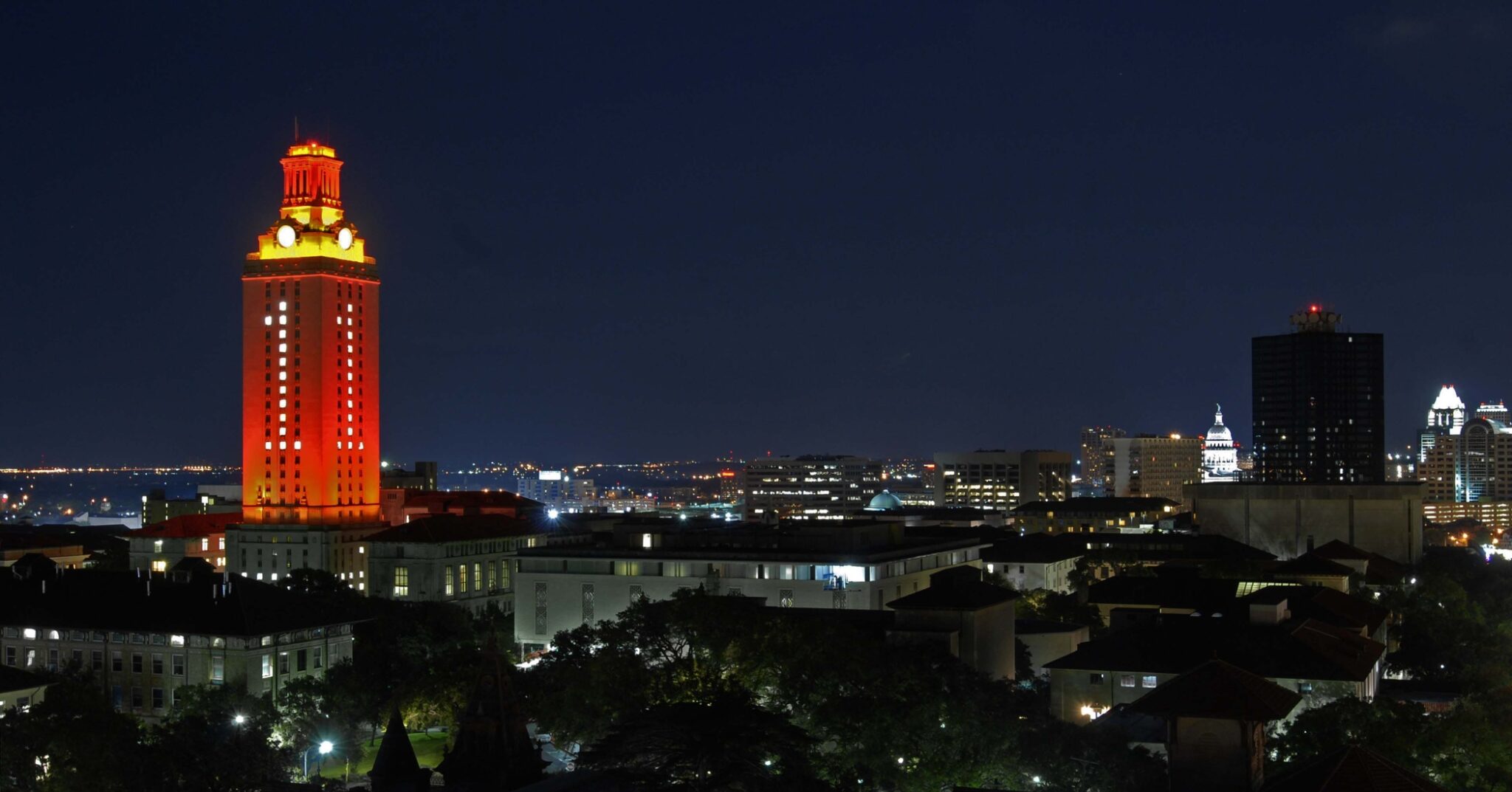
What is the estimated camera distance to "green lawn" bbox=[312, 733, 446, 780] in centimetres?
8250

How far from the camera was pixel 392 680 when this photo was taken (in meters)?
96.8

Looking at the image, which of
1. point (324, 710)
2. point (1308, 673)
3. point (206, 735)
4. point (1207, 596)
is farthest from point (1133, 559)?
point (206, 735)

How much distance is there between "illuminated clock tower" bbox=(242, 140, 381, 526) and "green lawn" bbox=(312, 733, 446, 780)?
95.8 metres

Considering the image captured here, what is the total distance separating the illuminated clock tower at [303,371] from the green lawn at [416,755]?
95.8m

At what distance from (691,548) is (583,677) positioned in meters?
51.0

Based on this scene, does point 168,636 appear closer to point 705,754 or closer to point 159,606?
point 159,606

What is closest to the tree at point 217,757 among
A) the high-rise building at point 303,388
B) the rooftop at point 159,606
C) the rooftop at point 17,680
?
the rooftop at point 17,680

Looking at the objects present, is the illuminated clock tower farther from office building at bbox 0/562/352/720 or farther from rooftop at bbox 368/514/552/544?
office building at bbox 0/562/352/720

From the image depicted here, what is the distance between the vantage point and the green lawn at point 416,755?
82.5 m

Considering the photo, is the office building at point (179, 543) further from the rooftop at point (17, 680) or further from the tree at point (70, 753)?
the tree at point (70, 753)

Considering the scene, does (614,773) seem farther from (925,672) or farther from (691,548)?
(691,548)

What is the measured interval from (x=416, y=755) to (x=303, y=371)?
112m

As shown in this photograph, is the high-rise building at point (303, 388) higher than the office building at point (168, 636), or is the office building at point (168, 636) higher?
the high-rise building at point (303, 388)

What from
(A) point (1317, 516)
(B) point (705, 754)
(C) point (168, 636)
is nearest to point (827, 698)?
(B) point (705, 754)
